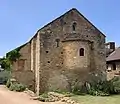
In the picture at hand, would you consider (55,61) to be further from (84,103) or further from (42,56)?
A: (84,103)

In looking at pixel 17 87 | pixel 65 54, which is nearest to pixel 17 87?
pixel 17 87

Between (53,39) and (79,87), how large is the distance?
7071 millimetres

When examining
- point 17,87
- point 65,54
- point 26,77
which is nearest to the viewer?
point 17,87

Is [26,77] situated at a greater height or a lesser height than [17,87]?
greater

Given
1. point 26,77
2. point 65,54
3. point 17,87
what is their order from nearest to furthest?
point 17,87
point 65,54
point 26,77

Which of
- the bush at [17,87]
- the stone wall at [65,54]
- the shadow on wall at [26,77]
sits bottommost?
the bush at [17,87]

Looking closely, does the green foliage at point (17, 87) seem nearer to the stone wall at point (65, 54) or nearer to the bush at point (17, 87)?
the bush at point (17, 87)

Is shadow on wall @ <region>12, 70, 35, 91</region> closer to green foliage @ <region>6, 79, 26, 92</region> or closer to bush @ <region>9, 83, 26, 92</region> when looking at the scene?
green foliage @ <region>6, 79, 26, 92</region>

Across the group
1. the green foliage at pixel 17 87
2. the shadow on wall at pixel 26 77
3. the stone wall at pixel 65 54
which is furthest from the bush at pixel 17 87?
the stone wall at pixel 65 54

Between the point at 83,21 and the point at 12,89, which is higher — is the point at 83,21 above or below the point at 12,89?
above

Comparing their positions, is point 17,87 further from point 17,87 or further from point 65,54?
point 65,54

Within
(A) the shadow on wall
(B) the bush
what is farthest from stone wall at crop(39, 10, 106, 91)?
(B) the bush

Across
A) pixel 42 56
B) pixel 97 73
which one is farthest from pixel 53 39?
pixel 97 73

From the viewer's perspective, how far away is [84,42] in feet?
114
